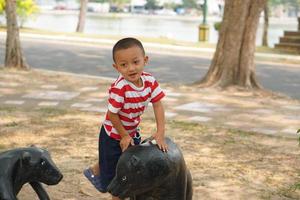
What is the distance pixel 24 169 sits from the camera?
3475mm

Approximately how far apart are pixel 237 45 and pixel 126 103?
739cm

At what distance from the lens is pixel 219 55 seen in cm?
1082

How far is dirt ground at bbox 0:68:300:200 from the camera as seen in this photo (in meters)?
4.90

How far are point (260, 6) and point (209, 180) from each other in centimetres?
602

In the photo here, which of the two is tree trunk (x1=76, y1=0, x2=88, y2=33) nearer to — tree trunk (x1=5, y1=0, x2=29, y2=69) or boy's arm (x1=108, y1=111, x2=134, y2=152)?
tree trunk (x1=5, y1=0, x2=29, y2=69)

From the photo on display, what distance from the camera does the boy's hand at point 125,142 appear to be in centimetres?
347

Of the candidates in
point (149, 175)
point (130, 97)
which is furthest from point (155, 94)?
point (149, 175)

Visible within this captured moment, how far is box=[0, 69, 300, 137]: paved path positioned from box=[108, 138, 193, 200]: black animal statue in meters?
4.33

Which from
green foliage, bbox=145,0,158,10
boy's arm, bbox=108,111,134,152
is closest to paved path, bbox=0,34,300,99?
boy's arm, bbox=108,111,134,152

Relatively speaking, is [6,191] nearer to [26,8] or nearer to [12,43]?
[12,43]

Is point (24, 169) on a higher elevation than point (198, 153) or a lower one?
higher

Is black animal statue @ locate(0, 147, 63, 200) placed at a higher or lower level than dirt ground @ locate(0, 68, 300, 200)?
higher

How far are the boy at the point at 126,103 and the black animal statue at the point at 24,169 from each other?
0.41m

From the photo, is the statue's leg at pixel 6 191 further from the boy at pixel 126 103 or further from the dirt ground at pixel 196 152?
the dirt ground at pixel 196 152
